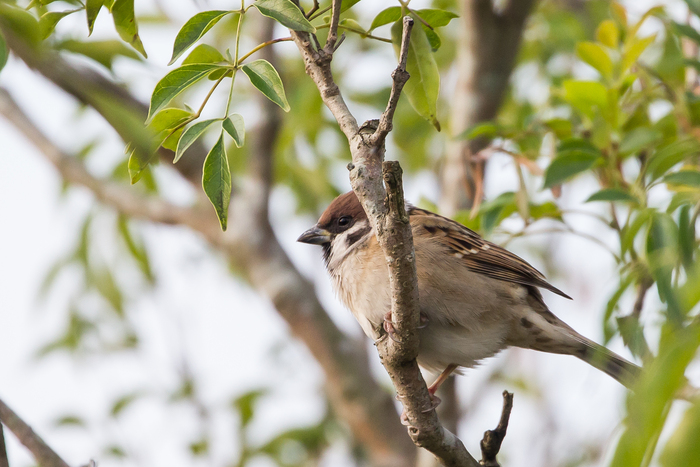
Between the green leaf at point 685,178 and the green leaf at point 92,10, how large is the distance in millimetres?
1699

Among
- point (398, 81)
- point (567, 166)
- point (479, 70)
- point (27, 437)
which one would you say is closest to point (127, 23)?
point (398, 81)

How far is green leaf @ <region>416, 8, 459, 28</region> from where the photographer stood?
1.75 meters

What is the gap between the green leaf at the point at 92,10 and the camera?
57.1 inches

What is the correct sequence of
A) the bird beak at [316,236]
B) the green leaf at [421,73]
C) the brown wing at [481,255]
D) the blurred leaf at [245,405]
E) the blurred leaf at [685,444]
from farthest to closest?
the blurred leaf at [245,405] → the bird beak at [316,236] → the brown wing at [481,255] → the green leaf at [421,73] → the blurred leaf at [685,444]

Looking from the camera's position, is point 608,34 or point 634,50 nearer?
point 634,50

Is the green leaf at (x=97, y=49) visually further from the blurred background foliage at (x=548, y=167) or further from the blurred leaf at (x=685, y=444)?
the blurred leaf at (x=685, y=444)

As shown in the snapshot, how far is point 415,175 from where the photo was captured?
5.29 metres

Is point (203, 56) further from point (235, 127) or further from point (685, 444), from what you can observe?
point (685, 444)

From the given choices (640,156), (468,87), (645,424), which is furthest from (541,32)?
(645,424)

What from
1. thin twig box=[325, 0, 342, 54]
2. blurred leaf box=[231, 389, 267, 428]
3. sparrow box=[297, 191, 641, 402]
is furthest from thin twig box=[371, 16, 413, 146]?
blurred leaf box=[231, 389, 267, 428]

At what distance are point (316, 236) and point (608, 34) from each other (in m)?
1.52

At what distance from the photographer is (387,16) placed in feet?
5.71

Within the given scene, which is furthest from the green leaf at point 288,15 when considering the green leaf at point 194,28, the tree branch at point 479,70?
the tree branch at point 479,70

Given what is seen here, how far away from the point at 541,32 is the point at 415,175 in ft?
4.39
